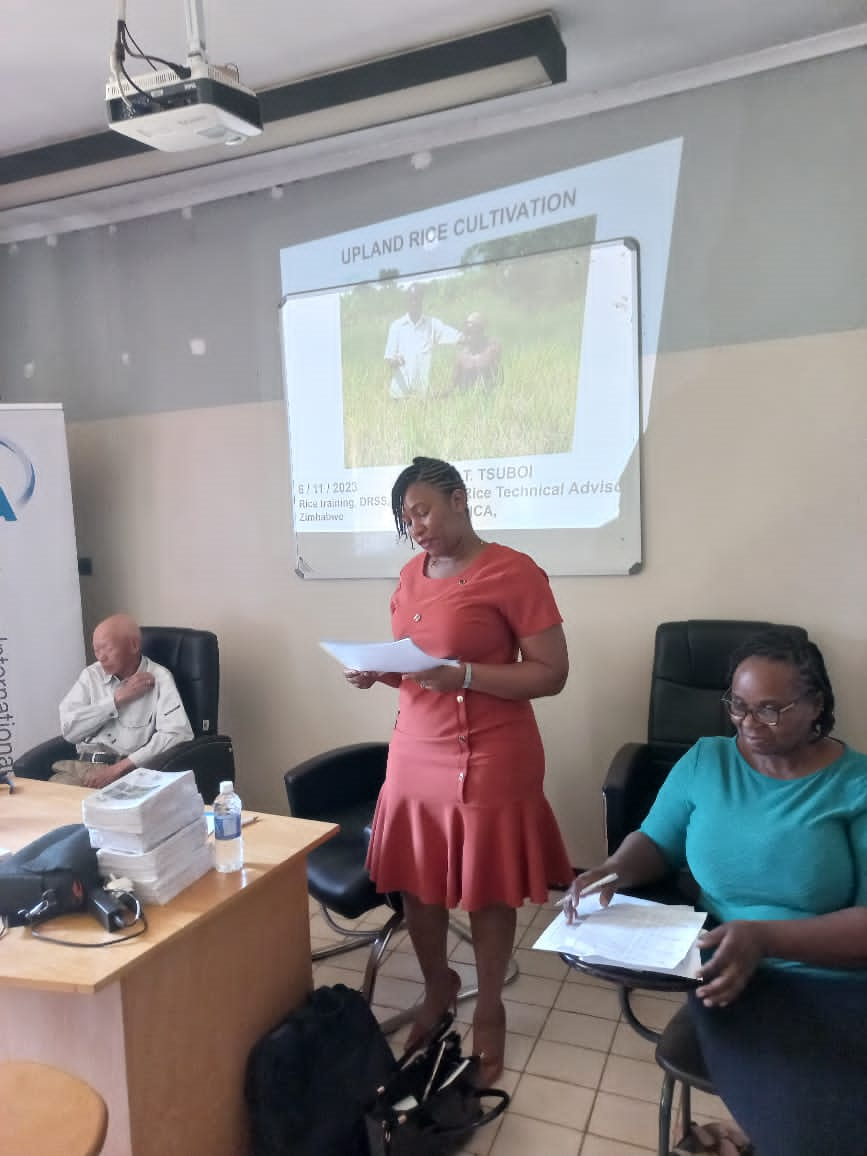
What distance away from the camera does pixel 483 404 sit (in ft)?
9.39

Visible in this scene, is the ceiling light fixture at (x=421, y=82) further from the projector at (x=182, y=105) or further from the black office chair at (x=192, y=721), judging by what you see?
the black office chair at (x=192, y=721)

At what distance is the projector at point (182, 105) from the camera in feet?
5.36

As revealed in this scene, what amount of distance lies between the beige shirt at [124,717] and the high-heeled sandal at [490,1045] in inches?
55.0

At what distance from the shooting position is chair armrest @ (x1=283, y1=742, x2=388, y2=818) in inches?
98.5

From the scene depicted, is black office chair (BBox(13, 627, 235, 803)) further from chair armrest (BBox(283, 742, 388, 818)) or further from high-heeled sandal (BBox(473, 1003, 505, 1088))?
high-heeled sandal (BBox(473, 1003, 505, 1088))

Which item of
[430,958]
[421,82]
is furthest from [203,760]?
[421,82]

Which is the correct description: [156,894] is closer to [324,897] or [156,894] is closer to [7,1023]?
[7,1023]

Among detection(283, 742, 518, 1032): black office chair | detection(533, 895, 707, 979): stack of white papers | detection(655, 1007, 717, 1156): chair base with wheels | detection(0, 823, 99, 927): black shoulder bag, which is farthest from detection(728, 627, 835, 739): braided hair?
detection(0, 823, 99, 927): black shoulder bag

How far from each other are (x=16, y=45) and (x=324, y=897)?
2.42m

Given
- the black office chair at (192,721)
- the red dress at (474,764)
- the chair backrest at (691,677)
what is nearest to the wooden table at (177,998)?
the red dress at (474,764)

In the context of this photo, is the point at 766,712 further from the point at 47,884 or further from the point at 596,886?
the point at 47,884

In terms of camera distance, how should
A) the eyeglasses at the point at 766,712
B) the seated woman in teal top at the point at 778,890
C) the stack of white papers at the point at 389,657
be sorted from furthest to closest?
the stack of white papers at the point at 389,657
the eyeglasses at the point at 766,712
the seated woman in teal top at the point at 778,890

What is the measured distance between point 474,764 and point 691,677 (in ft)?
3.00

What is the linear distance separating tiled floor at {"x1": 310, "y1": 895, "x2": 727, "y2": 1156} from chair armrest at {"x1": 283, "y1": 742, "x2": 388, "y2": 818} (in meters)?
0.47
